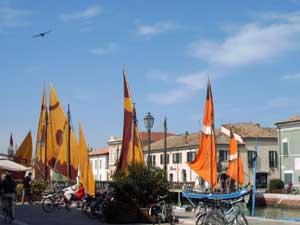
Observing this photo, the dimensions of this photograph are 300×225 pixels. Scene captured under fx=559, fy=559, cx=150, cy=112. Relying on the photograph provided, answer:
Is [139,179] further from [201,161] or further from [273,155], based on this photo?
[273,155]

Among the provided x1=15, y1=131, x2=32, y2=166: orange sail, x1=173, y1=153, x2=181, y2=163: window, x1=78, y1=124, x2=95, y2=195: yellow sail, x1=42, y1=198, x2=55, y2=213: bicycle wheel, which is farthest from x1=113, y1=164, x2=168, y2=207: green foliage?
x1=173, y1=153, x2=181, y2=163: window

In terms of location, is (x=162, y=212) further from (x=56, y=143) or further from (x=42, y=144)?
(x=42, y=144)

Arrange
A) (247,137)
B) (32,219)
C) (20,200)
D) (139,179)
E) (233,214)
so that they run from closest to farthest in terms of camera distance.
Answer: (233,214) → (139,179) → (32,219) → (20,200) → (247,137)

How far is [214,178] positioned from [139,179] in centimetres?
1768

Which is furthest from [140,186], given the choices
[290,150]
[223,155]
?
[223,155]

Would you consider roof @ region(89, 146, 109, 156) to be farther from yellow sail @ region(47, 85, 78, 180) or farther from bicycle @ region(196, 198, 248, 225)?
bicycle @ region(196, 198, 248, 225)

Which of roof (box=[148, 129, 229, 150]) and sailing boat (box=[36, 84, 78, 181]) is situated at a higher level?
roof (box=[148, 129, 229, 150])

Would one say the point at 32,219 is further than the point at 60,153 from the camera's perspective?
No

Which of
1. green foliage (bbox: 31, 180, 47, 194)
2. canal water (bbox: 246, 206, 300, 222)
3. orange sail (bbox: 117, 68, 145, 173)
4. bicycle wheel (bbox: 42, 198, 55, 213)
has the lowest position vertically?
canal water (bbox: 246, 206, 300, 222)

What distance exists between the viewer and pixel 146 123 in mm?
23453

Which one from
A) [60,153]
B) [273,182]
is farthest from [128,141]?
[273,182]

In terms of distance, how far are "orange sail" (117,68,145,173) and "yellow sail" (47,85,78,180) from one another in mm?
10088

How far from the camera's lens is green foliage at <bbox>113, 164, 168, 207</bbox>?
1742 cm

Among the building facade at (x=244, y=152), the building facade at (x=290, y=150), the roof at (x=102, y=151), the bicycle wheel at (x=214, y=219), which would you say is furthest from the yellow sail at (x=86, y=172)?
the roof at (x=102, y=151)
